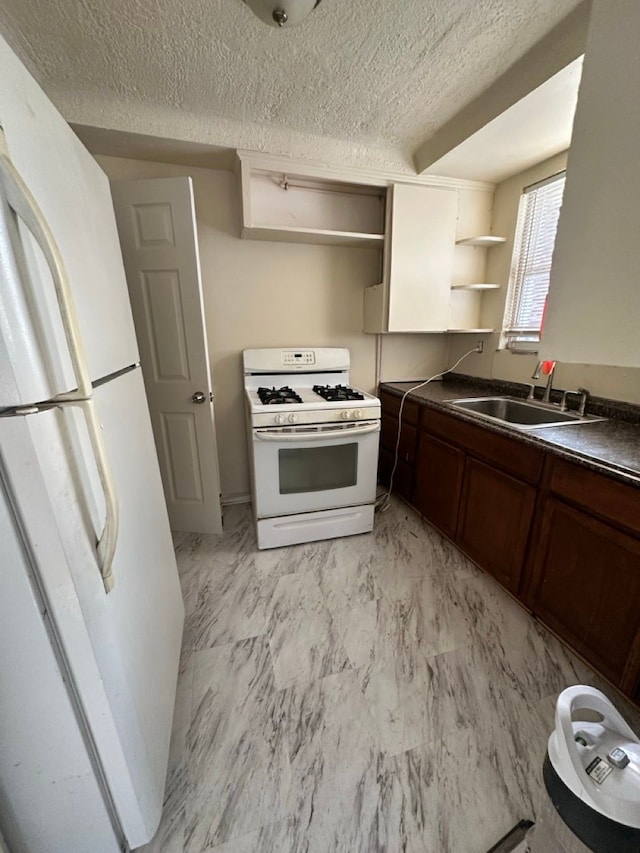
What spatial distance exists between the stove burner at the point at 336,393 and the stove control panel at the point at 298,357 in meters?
0.20

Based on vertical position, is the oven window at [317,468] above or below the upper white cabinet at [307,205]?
below

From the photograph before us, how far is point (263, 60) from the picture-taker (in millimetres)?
1425

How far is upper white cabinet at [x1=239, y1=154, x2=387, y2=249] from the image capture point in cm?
200

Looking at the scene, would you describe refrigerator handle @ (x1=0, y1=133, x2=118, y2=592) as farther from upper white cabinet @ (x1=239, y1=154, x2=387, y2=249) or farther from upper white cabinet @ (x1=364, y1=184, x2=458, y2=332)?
upper white cabinet @ (x1=364, y1=184, x2=458, y2=332)

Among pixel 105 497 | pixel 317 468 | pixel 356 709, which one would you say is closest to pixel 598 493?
pixel 356 709

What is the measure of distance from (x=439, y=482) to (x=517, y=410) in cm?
69

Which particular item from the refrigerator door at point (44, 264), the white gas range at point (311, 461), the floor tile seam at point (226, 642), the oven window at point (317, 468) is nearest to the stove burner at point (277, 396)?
the white gas range at point (311, 461)

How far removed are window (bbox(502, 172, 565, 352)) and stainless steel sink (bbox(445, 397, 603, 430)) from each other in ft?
1.29

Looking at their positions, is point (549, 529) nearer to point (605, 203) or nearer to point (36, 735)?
point (605, 203)

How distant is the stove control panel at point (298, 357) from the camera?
240 cm

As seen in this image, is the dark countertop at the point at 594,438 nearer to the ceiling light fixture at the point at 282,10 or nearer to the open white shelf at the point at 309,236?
the open white shelf at the point at 309,236

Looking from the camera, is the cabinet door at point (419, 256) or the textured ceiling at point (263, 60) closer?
the textured ceiling at point (263, 60)

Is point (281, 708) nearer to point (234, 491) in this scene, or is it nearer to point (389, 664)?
point (389, 664)

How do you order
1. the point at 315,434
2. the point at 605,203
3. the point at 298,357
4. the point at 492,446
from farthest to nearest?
the point at 298,357 < the point at 315,434 < the point at 492,446 < the point at 605,203
